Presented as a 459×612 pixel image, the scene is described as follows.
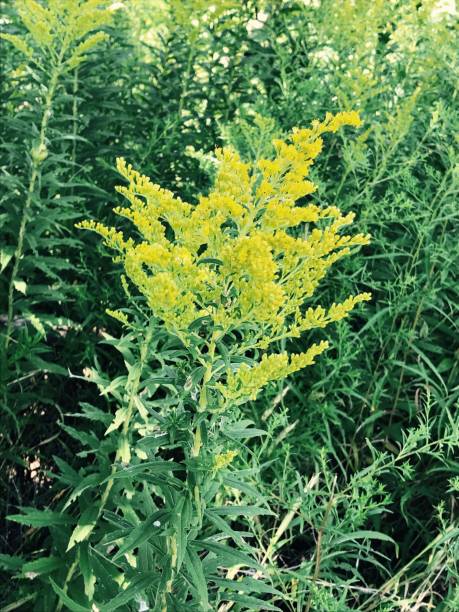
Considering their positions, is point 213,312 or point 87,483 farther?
point 87,483

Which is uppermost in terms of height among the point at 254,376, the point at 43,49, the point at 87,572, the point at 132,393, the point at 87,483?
the point at 43,49

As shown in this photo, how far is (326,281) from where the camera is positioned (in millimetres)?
3236

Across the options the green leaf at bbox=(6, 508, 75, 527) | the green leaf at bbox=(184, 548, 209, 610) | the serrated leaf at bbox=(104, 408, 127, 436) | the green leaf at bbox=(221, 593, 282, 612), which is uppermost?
the green leaf at bbox=(184, 548, 209, 610)

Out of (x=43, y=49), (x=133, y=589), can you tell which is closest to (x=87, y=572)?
(x=133, y=589)

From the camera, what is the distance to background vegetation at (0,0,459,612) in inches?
117

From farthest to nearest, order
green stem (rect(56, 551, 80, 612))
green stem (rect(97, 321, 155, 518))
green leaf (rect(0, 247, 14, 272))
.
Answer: green leaf (rect(0, 247, 14, 272)), green stem (rect(56, 551, 80, 612)), green stem (rect(97, 321, 155, 518))

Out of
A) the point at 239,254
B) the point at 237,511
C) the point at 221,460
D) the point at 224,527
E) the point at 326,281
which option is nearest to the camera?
the point at 239,254

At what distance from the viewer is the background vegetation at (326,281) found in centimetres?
296

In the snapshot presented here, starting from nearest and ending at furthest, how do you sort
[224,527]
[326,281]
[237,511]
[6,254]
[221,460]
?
[221,460]
[224,527]
[237,511]
[6,254]
[326,281]

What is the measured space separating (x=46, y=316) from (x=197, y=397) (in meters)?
1.31

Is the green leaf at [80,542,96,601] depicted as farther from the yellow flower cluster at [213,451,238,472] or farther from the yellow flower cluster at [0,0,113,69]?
the yellow flower cluster at [0,0,113,69]

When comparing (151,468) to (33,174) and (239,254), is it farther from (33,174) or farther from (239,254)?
(33,174)

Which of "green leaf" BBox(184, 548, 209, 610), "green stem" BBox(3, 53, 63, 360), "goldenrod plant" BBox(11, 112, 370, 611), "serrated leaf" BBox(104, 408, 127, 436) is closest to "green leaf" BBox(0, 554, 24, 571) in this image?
"goldenrod plant" BBox(11, 112, 370, 611)

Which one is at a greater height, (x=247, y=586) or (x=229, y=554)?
(x=229, y=554)
